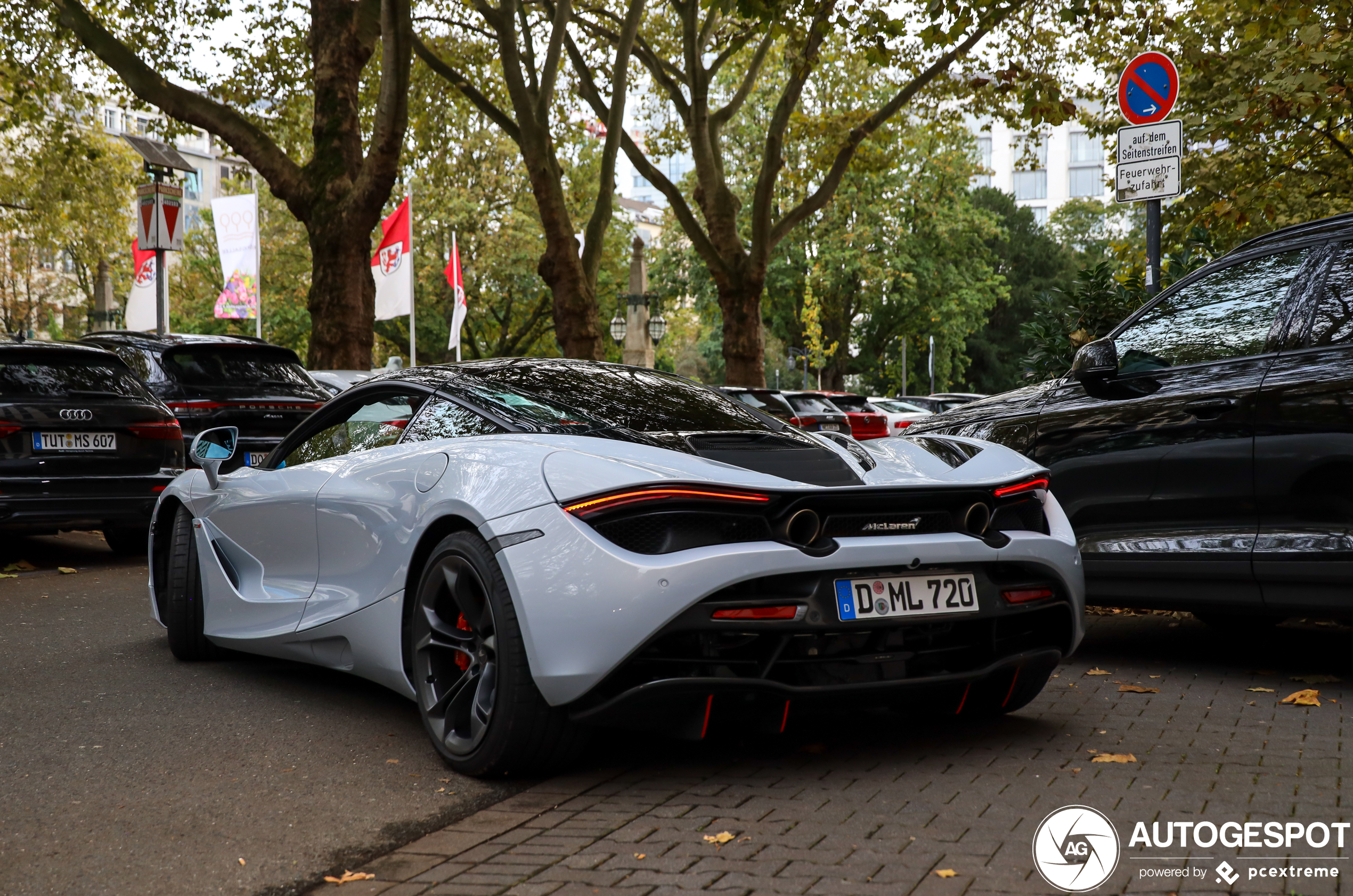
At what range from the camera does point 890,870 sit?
10.0 ft

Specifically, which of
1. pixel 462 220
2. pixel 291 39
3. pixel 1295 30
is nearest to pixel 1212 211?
pixel 1295 30

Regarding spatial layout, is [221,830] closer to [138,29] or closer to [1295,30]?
[1295,30]

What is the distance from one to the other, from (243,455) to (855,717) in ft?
9.90

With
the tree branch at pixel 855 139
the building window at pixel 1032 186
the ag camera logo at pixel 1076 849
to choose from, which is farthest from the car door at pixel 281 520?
the building window at pixel 1032 186

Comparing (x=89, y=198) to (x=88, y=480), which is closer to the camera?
(x=88, y=480)

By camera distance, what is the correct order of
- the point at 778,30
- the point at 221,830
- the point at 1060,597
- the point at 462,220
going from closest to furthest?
the point at 221,830, the point at 1060,597, the point at 778,30, the point at 462,220

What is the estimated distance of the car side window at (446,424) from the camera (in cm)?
434

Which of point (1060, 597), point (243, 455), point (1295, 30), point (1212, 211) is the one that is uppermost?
point (1295, 30)

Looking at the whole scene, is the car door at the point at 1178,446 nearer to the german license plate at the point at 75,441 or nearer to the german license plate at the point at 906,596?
the german license plate at the point at 906,596

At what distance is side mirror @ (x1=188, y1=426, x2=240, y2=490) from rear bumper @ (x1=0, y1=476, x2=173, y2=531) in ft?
11.7

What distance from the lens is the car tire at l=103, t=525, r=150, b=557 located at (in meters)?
10.8

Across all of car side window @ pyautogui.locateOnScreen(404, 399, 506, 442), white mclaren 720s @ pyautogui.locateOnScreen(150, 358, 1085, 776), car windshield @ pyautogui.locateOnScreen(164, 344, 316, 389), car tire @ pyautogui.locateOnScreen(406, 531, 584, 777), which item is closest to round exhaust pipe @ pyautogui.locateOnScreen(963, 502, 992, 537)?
white mclaren 720s @ pyautogui.locateOnScreen(150, 358, 1085, 776)

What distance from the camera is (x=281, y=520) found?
5121 mm

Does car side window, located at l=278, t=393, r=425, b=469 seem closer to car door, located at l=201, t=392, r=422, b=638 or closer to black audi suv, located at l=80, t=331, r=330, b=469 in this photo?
car door, located at l=201, t=392, r=422, b=638
